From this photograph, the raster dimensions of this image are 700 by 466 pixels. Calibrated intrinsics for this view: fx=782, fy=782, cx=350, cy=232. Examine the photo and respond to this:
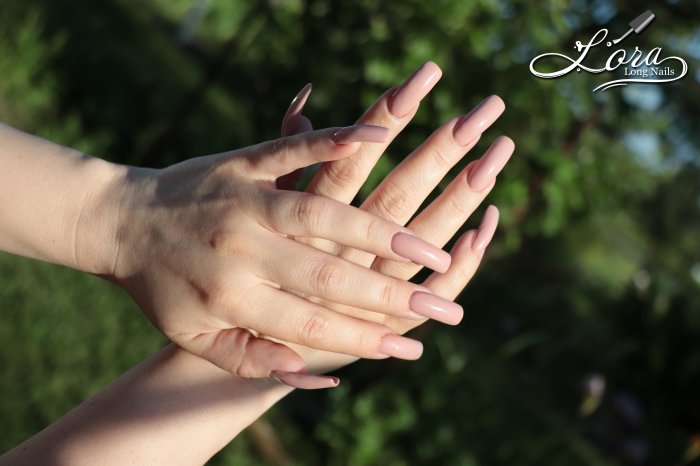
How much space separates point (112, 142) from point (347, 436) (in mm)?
3169

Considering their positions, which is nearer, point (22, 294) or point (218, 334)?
point (218, 334)

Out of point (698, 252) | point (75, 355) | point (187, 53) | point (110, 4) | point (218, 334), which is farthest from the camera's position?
point (187, 53)

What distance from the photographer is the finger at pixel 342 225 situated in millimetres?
1114

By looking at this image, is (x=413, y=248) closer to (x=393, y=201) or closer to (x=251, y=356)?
(x=393, y=201)

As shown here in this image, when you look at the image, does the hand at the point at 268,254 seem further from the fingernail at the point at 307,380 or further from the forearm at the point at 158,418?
the forearm at the point at 158,418

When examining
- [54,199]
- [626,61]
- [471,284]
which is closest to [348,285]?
[54,199]

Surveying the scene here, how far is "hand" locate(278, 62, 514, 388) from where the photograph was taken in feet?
3.97

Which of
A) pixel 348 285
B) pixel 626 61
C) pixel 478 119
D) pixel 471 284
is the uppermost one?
pixel 478 119

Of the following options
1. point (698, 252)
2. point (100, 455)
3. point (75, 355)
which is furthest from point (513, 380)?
point (100, 455)

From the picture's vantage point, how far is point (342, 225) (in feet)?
3.69

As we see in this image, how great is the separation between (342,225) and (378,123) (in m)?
0.19

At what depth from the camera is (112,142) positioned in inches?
225

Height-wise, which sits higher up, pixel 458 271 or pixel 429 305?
pixel 429 305

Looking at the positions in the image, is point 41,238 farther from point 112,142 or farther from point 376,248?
point 112,142
